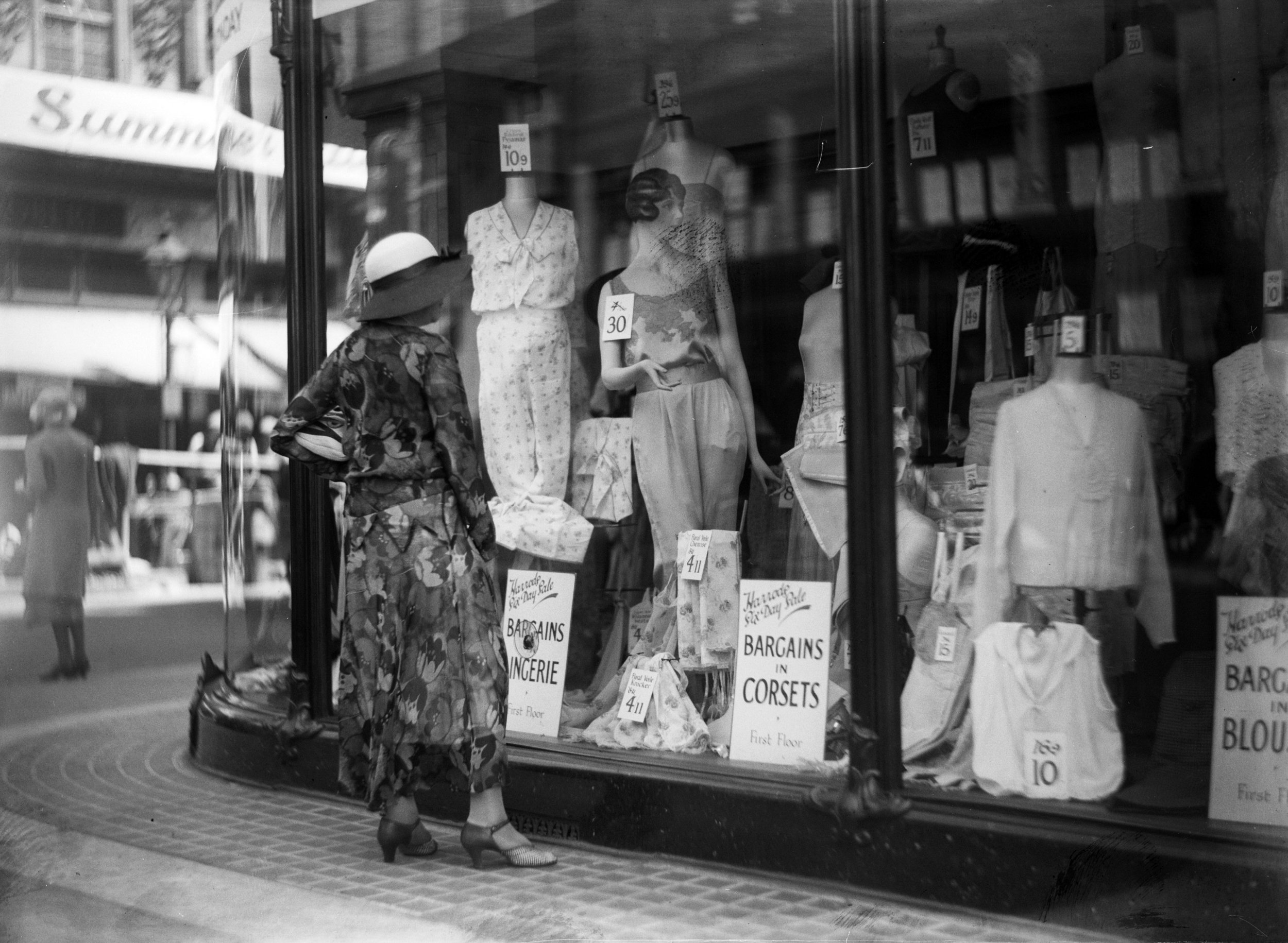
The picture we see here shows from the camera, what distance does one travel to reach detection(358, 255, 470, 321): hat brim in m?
3.76

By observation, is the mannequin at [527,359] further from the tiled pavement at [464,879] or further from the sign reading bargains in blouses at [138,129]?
the tiled pavement at [464,879]

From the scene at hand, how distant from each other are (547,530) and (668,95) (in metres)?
1.58

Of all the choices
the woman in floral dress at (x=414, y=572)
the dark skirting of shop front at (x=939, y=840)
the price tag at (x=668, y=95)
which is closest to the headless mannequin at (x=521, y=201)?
the price tag at (x=668, y=95)

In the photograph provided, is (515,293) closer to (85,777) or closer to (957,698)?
(957,698)

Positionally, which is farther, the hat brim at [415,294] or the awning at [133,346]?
the awning at [133,346]

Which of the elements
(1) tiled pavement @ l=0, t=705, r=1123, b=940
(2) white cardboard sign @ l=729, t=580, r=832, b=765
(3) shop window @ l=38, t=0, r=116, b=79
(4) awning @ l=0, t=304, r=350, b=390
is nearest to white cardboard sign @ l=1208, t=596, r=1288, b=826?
(1) tiled pavement @ l=0, t=705, r=1123, b=940

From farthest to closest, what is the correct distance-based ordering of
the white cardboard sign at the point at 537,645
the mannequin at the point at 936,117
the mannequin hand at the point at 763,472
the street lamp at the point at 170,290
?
the street lamp at the point at 170,290
the white cardboard sign at the point at 537,645
the mannequin hand at the point at 763,472
the mannequin at the point at 936,117

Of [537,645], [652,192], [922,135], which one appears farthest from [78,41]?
Answer: [922,135]

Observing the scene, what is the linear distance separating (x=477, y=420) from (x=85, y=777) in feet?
6.90

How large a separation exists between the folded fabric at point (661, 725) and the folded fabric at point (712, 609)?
8cm

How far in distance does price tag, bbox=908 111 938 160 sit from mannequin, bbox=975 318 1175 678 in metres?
0.88

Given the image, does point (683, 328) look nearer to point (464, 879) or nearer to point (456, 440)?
point (456, 440)

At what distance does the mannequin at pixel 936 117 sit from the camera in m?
4.01

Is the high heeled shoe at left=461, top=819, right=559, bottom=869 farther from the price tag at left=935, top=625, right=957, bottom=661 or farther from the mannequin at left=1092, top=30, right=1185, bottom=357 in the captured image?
the mannequin at left=1092, top=30, right=1185, bottom=357
